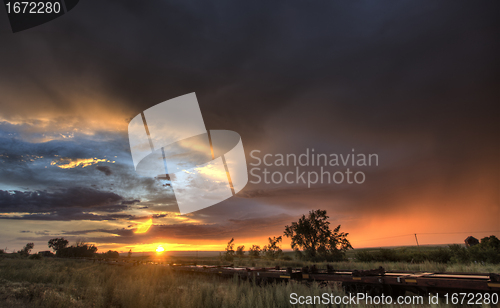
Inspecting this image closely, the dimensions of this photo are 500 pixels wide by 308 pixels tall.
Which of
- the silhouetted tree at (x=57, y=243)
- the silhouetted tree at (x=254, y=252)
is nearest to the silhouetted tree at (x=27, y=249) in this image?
the silhouetted tree at (x=57, y=243)

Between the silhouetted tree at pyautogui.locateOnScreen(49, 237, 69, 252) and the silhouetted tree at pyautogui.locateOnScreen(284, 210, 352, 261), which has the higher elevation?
the silhouetted tree at pyautogui.locateOnScreen(284, 210, 352, 261)

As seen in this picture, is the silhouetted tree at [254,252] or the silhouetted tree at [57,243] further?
the silhouetted tree at [57,243]

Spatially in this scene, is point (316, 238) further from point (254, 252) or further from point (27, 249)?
point (27, 249)

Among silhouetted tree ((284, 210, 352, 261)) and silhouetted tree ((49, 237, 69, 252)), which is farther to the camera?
silhouetted tree ((49, 237, 69, 252))

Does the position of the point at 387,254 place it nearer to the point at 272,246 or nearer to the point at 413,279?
the point at 272,246

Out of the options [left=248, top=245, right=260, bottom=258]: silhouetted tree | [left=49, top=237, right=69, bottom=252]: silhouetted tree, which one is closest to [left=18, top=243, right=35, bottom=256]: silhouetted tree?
[left=49, top=237, right=69, bottom=252]: silhouetted tree

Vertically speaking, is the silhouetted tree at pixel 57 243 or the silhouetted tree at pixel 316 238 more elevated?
the silhouetted tree at pixel 316 238

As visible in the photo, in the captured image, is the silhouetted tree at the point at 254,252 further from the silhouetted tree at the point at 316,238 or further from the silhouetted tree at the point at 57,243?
the silhouetted tree at the point at 57,243

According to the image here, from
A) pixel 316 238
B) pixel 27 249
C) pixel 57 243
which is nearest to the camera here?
pixel 316 238

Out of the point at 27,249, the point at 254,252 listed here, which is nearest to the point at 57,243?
the point at 27,249

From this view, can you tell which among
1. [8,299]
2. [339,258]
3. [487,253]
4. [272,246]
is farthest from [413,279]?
[272,246]

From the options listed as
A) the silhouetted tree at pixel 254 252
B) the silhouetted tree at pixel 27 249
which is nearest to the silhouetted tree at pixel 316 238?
the silhouetted tree at pixel 254 252

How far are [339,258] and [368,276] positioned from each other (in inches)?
1293

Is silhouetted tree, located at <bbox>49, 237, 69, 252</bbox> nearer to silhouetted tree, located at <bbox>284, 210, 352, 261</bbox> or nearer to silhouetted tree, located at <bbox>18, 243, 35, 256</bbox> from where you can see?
silhouetted tree, located at <bbox>18, 243, 35, 256</bbox>
